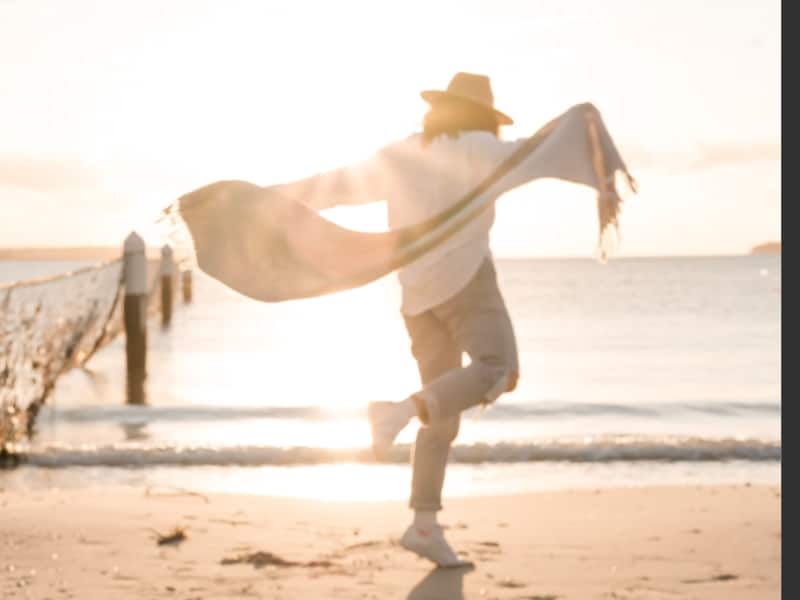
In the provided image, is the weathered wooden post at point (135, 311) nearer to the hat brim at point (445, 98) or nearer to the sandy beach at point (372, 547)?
the sandy beach at point (372, 547)

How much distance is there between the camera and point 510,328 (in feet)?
15.8

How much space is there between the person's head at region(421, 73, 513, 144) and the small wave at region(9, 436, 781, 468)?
485cm

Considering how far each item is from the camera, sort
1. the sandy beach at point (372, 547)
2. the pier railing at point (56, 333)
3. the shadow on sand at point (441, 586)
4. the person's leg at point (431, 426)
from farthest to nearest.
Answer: the pier railing at point (56, 333)
the person's leg at point (431, 426)
the sandy beach at point (372, 547)
the shadow on sand at point (441, 586)

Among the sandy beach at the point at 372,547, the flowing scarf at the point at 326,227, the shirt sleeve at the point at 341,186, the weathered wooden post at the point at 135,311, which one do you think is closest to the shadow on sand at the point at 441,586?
the sandy beach at the point at 372,547

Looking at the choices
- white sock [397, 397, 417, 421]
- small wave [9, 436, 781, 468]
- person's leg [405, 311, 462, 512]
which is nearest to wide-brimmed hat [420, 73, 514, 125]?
person's leg [405, 311, 462, 512]

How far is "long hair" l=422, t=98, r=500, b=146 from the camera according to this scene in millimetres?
4848

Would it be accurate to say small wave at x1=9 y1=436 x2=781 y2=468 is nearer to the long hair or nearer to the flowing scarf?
the flowing scarf

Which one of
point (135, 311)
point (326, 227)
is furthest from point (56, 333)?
point (326, 227)

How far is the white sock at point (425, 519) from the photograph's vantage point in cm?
505

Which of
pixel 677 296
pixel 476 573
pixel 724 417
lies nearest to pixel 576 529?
pixel 476 573

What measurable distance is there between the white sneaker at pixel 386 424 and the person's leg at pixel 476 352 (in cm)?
11

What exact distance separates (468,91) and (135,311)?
11001 mm

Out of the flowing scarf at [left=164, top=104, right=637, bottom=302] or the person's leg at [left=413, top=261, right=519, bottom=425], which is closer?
the person's leg at [left=413, top=261, right=519, bottom=425]

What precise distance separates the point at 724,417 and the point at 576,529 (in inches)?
351
